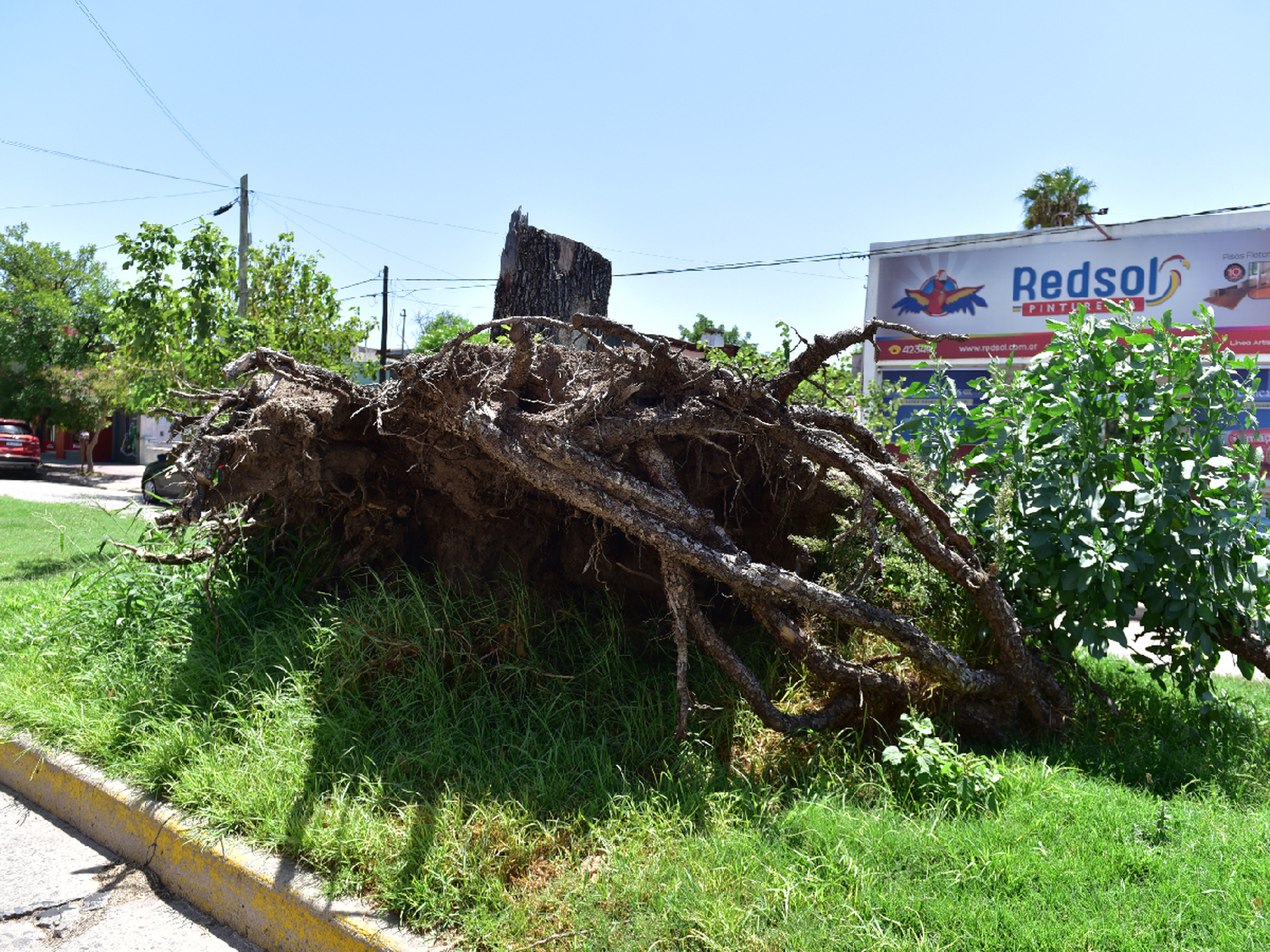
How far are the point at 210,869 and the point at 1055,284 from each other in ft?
58.4

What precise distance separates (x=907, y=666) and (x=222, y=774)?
10.4ft

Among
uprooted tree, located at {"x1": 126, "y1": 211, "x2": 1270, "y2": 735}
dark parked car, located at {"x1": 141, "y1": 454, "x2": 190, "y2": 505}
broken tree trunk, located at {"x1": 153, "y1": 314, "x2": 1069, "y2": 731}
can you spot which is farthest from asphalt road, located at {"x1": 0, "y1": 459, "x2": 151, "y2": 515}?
uprooted tree, located at {"x1": 126, "y1": 211, "x2": 1270, "y2": 735}

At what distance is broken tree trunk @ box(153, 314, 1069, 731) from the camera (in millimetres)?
3688

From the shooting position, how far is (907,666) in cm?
412

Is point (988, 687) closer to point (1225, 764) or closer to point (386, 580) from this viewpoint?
point (1225, 764)

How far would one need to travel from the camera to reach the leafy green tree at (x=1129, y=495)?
3.94 metres

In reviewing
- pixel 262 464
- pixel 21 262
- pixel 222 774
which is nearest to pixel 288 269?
pixel 262 464

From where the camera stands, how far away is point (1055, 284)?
55.2ft

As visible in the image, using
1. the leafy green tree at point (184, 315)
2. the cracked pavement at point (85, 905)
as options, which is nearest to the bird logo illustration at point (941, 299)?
the leafy green tree at point (184, 315)

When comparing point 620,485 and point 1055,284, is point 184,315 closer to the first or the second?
point 620,485

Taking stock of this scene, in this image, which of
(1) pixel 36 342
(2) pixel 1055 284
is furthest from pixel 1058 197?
(1) pixel 36 342

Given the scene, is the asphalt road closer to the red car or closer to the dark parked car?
the red car

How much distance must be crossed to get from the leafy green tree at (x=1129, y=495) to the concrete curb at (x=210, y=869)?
3192 mm

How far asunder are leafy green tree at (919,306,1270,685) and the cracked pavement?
378 cm
